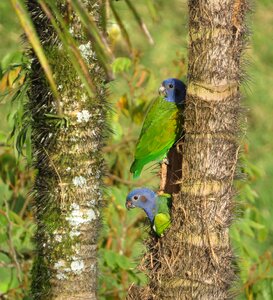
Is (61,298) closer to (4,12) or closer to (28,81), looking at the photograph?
(28,81)

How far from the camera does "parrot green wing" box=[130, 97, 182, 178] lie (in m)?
3.04

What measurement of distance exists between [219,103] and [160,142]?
1.94ft

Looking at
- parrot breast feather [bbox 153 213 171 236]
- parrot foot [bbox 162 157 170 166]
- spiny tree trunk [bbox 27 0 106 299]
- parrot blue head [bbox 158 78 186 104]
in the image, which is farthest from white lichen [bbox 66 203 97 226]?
parrot blue head [bbox 158 78 186 104]

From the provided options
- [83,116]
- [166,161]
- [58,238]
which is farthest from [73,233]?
[166,161]

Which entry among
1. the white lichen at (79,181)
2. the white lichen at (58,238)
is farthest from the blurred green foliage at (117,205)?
the white lichen at (58,238)

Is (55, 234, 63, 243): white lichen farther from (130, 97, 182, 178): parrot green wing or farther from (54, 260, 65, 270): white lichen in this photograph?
(130, 97, 182, 178): parrot green wing

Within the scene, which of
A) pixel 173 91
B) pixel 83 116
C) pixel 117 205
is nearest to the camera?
pixel 83 116

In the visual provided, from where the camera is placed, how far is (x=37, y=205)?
289 cm

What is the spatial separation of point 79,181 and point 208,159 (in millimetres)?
543

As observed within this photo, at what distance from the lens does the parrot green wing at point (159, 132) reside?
304 centimetres

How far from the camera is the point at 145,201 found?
10.1 ft

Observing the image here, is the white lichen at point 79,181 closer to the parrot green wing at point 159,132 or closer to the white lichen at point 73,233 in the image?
the white lichen at point 73,233

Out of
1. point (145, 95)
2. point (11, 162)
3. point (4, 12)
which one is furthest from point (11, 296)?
point (4, 12)

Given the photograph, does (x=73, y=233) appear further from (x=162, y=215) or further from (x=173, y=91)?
(x=173, y=91)
